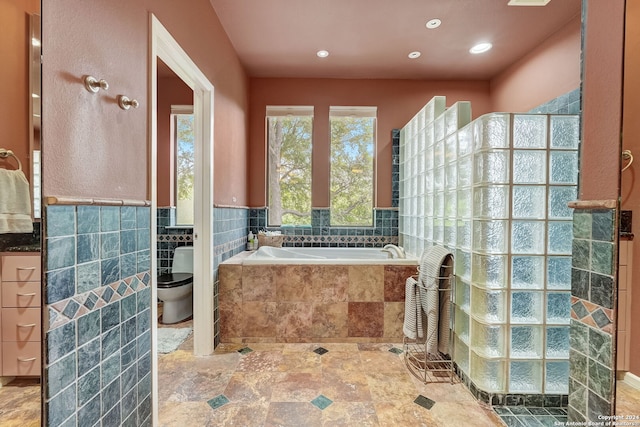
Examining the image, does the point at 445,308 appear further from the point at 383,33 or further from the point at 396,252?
the point at 383,33

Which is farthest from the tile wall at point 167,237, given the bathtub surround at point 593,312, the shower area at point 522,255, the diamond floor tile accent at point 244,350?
the bathtub surround at point 593,312

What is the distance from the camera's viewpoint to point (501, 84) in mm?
3033

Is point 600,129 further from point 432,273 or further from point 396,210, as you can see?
point 396,210

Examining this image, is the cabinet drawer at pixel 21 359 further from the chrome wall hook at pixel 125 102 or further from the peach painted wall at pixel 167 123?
the peach painted wall at pixel 167 123

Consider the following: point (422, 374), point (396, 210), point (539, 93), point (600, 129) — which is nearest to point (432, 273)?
point (422, 374)

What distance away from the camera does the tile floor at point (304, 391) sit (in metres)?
1.48

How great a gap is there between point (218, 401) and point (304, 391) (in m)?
0.51

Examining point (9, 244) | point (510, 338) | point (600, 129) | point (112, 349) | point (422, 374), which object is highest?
point (600, 129)

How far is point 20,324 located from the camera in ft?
2.44

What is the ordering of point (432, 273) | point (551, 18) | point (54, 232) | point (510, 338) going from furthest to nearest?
point (551, 18) < point (432, 273) < point (510, 338) < point (54, 232)

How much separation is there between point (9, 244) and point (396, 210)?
3135 mm

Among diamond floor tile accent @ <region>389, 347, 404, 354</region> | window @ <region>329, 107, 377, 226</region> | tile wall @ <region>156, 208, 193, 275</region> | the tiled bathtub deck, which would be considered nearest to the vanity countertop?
the tiled bathtub deck

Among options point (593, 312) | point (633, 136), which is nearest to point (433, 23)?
point (633, 136)

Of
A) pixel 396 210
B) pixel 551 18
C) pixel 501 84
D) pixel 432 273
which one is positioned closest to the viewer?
pixel 432 273
